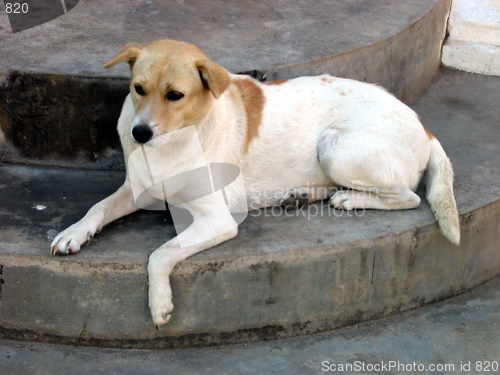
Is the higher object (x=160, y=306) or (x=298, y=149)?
(x=298, y=149)

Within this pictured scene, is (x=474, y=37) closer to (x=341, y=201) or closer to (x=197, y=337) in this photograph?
(x=341, y=201)

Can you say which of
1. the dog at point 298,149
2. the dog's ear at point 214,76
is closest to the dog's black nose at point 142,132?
the dog at point 298,149

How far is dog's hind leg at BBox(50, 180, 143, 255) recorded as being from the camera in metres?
4.23

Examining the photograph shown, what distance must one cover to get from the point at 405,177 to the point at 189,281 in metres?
1.41

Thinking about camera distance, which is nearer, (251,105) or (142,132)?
(142,132)

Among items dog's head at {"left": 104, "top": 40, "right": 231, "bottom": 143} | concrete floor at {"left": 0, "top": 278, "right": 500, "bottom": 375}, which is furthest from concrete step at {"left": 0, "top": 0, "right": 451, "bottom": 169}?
concrete floor at {"left": 0, "top": 278, "right": 500, "bottom": 375}

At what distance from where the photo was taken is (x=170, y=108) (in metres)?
4.14

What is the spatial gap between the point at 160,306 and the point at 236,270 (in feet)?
1.41

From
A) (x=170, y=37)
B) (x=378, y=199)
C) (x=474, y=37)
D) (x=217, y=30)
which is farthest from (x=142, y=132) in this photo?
(x=474, y=37)

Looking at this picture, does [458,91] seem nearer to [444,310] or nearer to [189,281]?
[444,310]

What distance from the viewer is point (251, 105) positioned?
474 centimetres

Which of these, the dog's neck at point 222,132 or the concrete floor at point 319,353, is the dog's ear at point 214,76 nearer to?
the dog's neck at point 222,132

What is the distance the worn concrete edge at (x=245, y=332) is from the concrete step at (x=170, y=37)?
4.23ft

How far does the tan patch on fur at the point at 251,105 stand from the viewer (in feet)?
15.5
